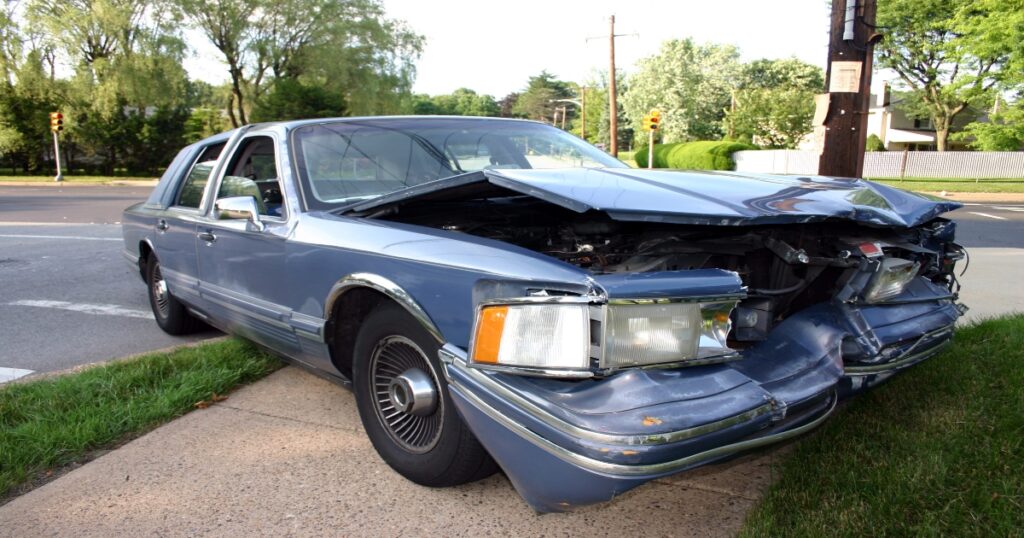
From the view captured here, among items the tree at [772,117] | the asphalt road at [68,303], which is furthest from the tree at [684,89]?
the asphalt road at [68,303]

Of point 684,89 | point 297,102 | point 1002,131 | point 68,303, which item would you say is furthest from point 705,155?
point 68,303

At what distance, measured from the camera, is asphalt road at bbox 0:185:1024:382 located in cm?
502

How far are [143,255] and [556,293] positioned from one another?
442cm

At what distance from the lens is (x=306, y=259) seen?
3.09 m

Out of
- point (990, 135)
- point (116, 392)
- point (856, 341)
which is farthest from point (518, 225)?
point (990, 135)

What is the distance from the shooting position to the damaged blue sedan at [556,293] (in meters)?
1.95

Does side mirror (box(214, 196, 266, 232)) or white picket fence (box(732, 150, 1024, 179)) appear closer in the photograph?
side mirror (box(214, 196, 266, 232))

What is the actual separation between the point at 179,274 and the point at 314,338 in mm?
1924

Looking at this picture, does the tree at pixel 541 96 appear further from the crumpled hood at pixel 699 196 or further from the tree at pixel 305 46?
the crumpled hood at pixel 699 196

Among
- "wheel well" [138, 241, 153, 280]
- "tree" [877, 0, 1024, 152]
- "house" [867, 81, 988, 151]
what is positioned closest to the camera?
"wheel well" [138, 241, 153, 280]

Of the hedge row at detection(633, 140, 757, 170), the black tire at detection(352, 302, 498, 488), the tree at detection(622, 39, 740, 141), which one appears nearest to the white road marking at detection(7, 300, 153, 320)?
the black tire at detection(352, 302, 498, 488)

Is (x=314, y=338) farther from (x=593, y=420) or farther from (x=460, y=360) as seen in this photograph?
(x=593, y=420)

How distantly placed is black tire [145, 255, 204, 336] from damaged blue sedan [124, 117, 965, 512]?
0.87m

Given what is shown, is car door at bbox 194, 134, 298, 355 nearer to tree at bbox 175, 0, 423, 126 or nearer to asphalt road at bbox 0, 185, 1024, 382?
asphalt road at bbox 0, 185, 1024, 382
